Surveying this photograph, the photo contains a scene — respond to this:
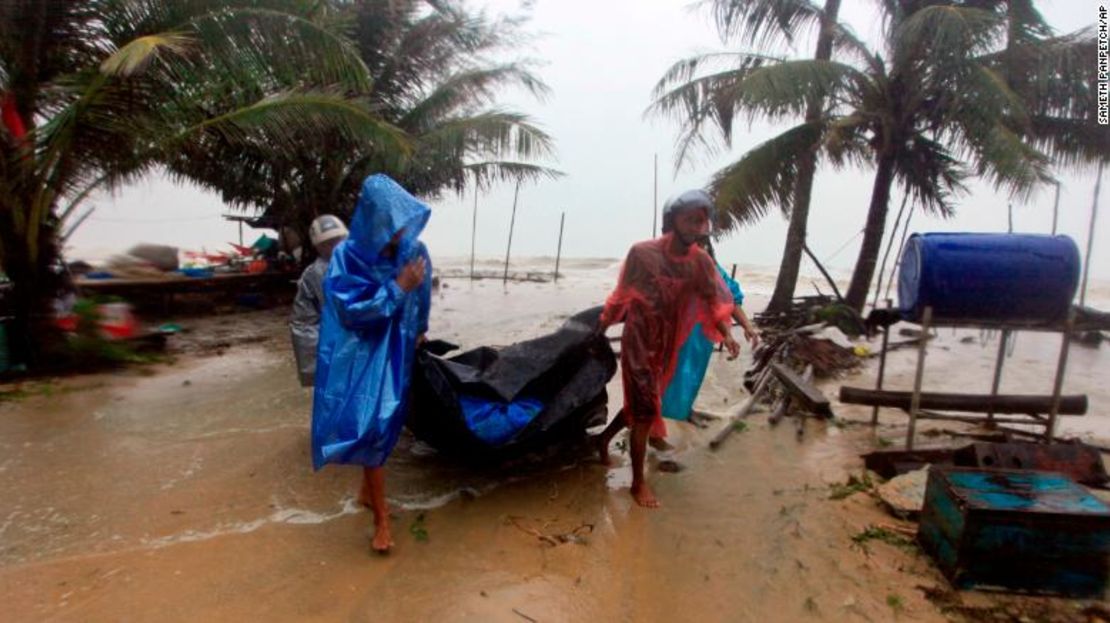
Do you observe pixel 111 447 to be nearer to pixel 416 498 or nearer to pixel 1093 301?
pixel 416 498

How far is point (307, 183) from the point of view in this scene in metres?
10.8

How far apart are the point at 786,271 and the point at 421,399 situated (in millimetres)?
8917

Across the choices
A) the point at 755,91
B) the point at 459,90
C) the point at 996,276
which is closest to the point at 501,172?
the point at 459,90

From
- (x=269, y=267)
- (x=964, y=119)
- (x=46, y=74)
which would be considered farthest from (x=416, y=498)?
(x=269, y=267)

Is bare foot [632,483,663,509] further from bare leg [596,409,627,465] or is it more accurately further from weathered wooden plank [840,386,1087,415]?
weathered wooden plank [840,386,1087,415]

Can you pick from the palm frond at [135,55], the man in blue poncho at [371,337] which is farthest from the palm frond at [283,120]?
the man in blue poncho at [371,337]

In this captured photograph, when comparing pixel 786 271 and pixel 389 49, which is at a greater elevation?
pixel 389 49

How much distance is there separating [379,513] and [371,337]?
0.84 meters

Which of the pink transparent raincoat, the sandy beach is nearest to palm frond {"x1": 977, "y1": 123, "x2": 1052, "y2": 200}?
the sandy beach

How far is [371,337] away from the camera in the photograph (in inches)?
109

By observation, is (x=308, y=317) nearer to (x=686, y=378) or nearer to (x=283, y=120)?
(x=686, y=378)

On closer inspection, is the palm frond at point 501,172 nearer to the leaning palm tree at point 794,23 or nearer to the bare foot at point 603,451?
the leaning palm tree at point 794,23

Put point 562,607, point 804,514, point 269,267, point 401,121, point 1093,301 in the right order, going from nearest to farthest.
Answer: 1. point 562,607
2. point 804,514
3. point 401,121
4. point 269,267
5. point 1093,301

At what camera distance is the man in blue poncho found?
2654 mm
